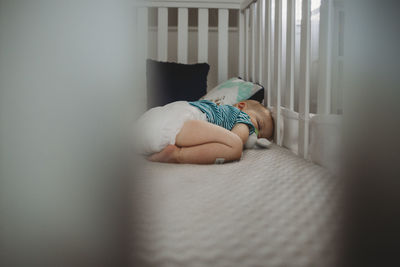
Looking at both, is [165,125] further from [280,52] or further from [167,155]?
[280,52]

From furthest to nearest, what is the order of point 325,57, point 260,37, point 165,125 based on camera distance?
point 260,37 → point 165,125 → point 325,57

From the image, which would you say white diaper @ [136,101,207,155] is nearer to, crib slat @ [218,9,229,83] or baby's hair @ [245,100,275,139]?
baby's hair @ [245,100,275,139]

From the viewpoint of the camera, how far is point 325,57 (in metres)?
0.80

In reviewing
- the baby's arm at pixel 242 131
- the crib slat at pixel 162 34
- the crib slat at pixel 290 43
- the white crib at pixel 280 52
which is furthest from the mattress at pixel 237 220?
the crib slat at pixel 162 34

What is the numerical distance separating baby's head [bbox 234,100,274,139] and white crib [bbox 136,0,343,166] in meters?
0.04

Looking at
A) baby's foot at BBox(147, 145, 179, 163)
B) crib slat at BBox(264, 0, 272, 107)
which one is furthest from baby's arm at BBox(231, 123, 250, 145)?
crib slat at BBox(264, 0, 272, 107)

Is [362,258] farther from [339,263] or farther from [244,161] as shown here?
[244,161]

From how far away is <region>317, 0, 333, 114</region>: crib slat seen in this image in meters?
0.79

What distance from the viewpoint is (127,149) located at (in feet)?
0.41

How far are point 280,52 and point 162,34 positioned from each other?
2.78 feet

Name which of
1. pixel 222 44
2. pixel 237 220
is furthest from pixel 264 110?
pixel 237 220

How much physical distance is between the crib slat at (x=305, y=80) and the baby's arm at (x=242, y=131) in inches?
6.9

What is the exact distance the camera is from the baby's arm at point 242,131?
1080 mm

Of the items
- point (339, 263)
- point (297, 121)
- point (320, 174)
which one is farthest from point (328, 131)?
point (339, 263)
